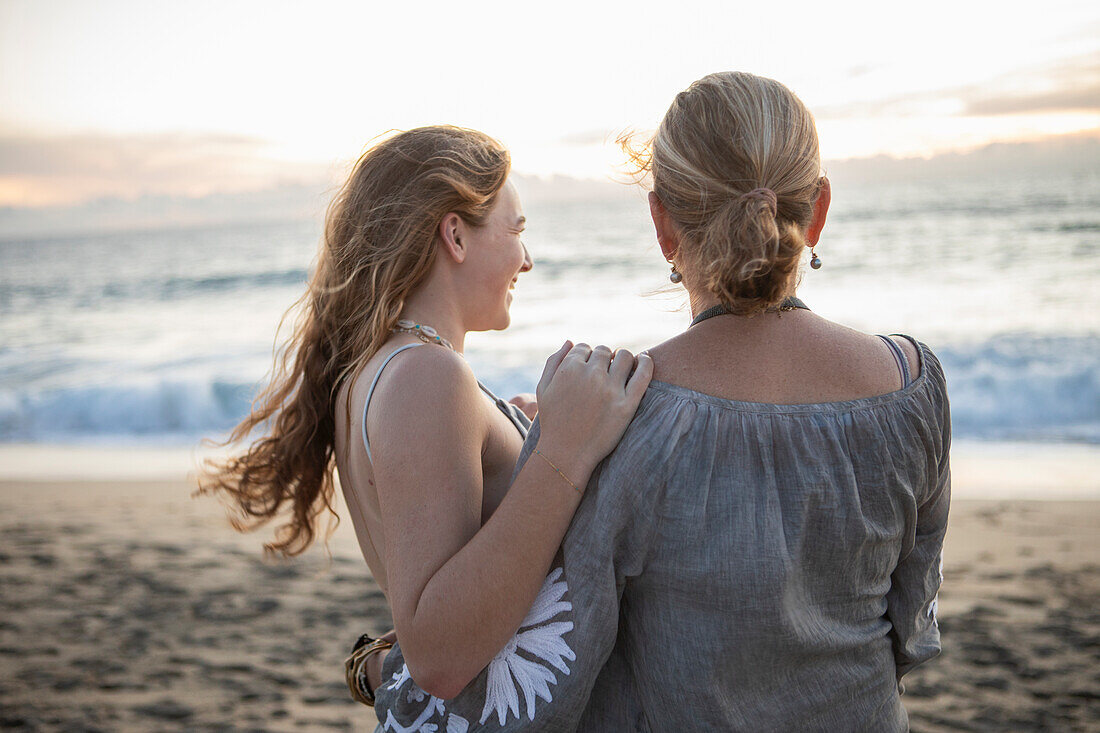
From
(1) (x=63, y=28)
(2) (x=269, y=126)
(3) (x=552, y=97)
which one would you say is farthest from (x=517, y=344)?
(1) (x=63, y=28)

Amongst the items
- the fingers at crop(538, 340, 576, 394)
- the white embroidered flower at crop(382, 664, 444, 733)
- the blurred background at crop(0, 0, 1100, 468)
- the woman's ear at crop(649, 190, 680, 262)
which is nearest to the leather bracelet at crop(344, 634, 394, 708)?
the white embroidered flower at crop(382, 664, 444, 733)

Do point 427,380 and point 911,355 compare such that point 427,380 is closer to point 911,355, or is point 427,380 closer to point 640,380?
point 640,380

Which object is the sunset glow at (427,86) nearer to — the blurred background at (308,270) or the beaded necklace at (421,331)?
the blurred background at (308,270)

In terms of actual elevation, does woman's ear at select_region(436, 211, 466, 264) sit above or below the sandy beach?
above

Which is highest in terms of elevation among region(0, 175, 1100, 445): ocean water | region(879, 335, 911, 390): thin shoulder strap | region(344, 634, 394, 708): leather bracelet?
region(879, 335, 911, 390): thin shoulder strap

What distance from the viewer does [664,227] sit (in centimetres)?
144

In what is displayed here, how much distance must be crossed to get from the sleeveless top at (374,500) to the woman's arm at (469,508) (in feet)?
0.38

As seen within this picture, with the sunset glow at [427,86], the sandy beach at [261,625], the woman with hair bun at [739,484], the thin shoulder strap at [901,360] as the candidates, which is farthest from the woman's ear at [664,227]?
the sunset glow at [427,86]

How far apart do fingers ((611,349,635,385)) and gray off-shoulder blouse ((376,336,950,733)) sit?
0.16 ft

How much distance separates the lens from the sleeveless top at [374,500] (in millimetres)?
1634

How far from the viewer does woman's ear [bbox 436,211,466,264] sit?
177cm

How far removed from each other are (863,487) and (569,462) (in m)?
0.46

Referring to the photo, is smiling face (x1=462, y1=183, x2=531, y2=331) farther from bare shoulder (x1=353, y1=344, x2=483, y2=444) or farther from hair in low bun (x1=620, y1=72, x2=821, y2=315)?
hair in low bun (x1=620, y1=72, x2=821, y2=315)

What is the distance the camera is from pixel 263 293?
1905 centimetres
